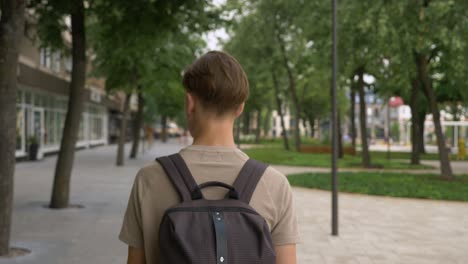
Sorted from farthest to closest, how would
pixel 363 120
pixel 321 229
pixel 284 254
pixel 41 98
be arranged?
pixel 41 98, pixel 363 120, pixel 321 229, pixel 284 254

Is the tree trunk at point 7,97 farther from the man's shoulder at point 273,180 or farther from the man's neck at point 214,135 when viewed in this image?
the man's shoulder at point 273,180

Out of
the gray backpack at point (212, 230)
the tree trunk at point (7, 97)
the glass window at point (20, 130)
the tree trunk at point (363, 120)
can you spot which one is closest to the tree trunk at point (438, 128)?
the tree trunk at point (363, 120)

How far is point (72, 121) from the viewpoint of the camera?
1052 cm

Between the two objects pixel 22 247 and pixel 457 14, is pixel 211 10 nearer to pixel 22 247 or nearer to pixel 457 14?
pixel 22 247

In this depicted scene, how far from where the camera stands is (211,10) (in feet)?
34.0

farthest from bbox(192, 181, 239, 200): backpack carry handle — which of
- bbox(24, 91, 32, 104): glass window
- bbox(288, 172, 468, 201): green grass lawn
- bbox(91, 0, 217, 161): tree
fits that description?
bbox(24, 91, 32, 104): glass window

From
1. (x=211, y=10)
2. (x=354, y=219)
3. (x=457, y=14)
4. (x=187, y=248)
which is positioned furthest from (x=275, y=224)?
(x=457, y=14)

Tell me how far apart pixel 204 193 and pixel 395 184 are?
14.3 m

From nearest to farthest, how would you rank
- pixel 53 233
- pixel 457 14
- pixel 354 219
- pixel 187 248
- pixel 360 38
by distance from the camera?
pixel 187 248 → pixel 53 233 → pixel 354 219 → pixel 457 14 → pixel 360 38

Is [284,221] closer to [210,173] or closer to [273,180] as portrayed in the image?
[273,180]

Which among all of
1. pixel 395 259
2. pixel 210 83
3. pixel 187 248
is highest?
pixel 210 83

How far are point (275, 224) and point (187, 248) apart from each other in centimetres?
34

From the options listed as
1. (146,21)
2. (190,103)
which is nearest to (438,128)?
(146,21)

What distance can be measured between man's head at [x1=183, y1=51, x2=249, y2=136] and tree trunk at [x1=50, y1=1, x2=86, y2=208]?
8984mm
